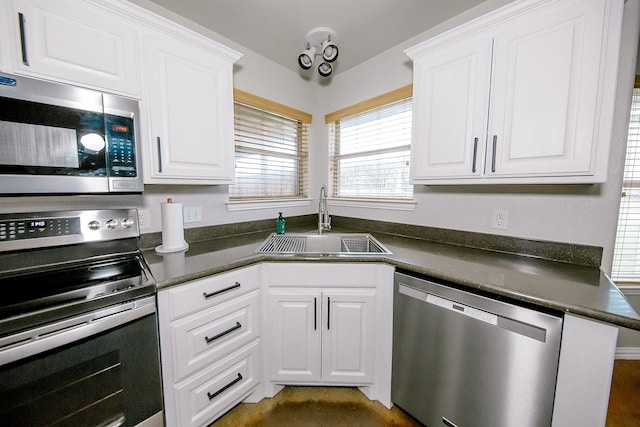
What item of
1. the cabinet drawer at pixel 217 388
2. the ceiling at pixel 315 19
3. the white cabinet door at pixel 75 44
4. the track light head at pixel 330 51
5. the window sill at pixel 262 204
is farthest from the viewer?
the window sill at pixel 262 204

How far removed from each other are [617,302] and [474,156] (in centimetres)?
82

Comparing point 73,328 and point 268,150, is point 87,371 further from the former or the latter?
point 268,150

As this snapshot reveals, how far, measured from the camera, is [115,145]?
3.76 feet

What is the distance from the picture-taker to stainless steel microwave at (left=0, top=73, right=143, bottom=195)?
0.93m

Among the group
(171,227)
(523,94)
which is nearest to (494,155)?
(523,94)

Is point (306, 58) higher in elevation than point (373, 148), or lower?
higher

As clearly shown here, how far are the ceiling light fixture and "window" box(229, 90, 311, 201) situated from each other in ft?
1.73

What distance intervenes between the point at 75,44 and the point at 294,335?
5.84ft

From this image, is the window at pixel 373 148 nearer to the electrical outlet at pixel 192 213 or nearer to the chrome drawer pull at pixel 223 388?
the electrical outlet at pixel 192 213

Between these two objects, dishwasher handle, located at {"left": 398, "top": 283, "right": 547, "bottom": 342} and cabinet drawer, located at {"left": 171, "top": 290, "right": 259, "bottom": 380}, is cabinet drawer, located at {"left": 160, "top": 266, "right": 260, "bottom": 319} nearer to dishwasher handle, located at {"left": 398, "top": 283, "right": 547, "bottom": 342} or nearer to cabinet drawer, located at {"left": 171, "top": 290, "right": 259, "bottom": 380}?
cabinet drawer, located at {"left": 171, "top": 290, "right": 259, "bottom": 380}

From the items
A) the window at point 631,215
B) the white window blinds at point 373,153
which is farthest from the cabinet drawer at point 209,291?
the window at point 631,215

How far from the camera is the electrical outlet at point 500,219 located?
57.7 inches

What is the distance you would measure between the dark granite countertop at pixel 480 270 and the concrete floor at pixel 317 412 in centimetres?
89

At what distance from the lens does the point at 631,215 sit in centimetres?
190
